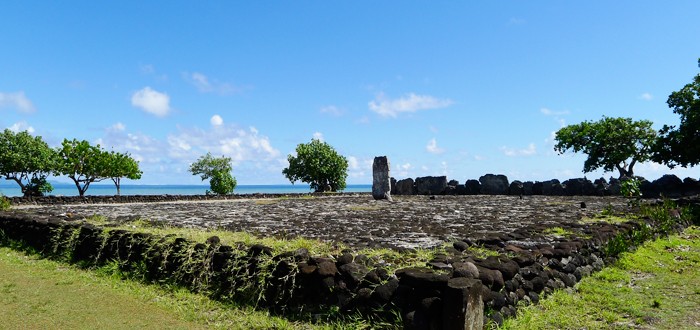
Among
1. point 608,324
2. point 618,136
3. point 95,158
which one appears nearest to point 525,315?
point 608,324

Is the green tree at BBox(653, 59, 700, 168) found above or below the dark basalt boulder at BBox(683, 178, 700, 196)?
above

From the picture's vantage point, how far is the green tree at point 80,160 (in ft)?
106

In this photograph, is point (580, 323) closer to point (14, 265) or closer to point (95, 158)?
point (14, 265)

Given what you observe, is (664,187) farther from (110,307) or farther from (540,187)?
(110,307)

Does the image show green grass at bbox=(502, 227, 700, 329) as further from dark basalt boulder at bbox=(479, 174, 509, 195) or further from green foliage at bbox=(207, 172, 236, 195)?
green foliage at bbox=(207, 172, 236, 195)

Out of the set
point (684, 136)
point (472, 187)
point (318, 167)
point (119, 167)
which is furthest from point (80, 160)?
point (684, 136)

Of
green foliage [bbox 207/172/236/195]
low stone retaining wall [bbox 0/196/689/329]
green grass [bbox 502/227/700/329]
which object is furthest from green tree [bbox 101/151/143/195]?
green grass [bbox 502/227/700/329]

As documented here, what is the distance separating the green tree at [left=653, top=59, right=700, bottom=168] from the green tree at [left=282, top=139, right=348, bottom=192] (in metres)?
26.2

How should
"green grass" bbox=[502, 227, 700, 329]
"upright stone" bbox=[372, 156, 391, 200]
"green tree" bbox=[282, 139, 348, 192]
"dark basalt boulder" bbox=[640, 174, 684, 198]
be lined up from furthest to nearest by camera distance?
"green tree" bbox=[282, 139, 348, 192]
"dark basalt boulder" bbox=[640, 174, 684, 198]
"upright stone" bbox=[372, 156, 391, 200]
"green grass" bbox=[502, 227, 700, 329]

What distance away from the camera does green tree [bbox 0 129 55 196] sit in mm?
31000

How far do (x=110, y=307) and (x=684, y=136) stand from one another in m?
26.8

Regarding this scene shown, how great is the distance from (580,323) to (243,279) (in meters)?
4.67

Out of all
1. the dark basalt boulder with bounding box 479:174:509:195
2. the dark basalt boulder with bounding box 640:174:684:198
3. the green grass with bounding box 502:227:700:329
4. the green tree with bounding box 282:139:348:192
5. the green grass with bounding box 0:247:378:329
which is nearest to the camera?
the green grass with bounding box 502:227:700:329

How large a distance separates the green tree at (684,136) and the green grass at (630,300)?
53.8ft
